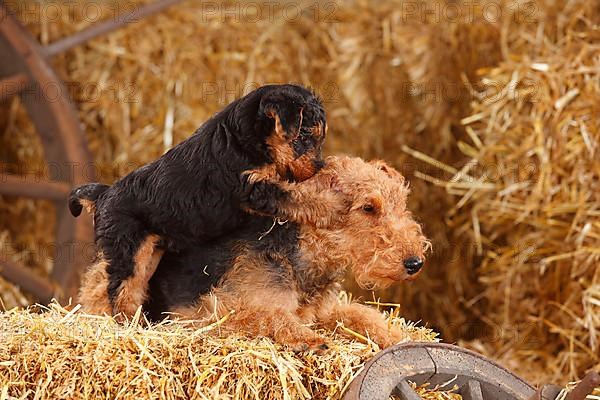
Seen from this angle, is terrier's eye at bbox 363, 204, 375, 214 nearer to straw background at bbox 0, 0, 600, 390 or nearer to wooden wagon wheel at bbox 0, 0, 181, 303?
straw background at bbox 0, 0, 600, 390

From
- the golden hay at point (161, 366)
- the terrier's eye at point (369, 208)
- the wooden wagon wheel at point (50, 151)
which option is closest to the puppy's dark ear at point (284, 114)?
the terrier's eye at point (369, 208)

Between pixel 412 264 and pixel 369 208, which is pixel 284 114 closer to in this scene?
pixel 369 208

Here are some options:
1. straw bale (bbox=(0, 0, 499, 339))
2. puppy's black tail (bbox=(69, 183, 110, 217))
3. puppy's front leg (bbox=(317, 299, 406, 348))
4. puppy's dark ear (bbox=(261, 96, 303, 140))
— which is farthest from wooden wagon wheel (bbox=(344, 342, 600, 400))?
straw bale (bbox=(0, 0, 499, 339))

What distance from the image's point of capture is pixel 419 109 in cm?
495

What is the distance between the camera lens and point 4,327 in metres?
2.36

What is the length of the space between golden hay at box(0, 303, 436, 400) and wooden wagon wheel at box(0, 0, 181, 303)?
6.53 feet

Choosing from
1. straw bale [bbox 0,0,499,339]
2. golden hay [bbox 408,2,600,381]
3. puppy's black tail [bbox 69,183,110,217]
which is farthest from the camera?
straw bale [bbox 0,0,499,339]

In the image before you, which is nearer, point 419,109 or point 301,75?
point 419,109

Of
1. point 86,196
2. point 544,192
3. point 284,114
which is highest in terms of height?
point 284,114

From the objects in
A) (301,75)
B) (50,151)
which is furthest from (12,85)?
(301,75)

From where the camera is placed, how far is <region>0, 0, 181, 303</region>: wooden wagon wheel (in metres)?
4.16

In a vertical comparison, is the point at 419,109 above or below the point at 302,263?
below

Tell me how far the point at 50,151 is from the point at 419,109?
195 centimetres

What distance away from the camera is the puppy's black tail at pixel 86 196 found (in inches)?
99.9
